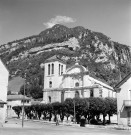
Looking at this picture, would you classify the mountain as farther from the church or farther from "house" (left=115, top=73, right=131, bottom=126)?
"house" (left=115, top=73, right=131, bottom=126)

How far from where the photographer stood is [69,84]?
251 feet

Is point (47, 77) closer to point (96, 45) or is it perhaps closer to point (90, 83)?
point (90, 83)

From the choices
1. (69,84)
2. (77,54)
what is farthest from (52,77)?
(77,54)

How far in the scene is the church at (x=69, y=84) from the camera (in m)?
72.1

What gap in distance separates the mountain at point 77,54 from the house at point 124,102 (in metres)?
85.5

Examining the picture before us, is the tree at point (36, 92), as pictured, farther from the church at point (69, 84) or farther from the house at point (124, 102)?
the house at point (124, 102)

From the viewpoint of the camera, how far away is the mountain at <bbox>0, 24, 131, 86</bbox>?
14250 cm

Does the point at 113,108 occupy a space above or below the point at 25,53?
below

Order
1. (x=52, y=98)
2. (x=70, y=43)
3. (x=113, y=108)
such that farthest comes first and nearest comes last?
(x=70, y=43) < (x=52, y=98) < (x=113, y=108)

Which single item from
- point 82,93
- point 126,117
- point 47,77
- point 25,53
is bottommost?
point 126,117

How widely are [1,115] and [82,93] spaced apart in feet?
123

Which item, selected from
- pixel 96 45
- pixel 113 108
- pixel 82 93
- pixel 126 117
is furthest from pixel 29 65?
pixel 126 117

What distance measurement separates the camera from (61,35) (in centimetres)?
19438

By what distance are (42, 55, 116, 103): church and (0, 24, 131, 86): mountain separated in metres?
50.6
